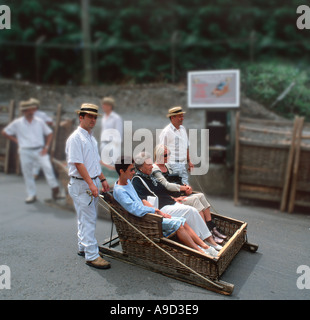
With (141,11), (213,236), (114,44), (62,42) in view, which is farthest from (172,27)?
(213,236)

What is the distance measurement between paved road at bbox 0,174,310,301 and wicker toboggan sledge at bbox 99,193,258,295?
9cm

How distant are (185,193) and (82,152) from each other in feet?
5.25

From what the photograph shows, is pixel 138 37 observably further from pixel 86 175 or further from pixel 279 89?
pixel 86 175

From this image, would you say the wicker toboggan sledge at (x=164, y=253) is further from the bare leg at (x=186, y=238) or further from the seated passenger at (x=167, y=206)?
the seated passenger at (x=167, y=206)

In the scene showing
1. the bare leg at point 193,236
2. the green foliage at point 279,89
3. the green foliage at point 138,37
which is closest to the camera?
the bare leg at point 193,236

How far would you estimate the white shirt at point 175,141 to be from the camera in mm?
5078

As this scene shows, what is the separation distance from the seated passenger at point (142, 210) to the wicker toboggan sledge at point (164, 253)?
11 centimetres

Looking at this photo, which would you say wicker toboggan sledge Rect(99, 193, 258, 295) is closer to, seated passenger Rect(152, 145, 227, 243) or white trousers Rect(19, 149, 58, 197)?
seated passenger Rect(152, 145, 227, 243)

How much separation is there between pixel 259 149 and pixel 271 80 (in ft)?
9.51

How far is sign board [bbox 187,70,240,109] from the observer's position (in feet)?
24.9

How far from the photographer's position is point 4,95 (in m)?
10.9

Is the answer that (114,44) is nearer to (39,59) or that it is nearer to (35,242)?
(39,59)

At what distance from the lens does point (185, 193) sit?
4758 millimetres

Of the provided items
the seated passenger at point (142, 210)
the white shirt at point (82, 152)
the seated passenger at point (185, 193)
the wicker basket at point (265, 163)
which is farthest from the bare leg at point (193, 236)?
the wicker basket at point (265, 163)
